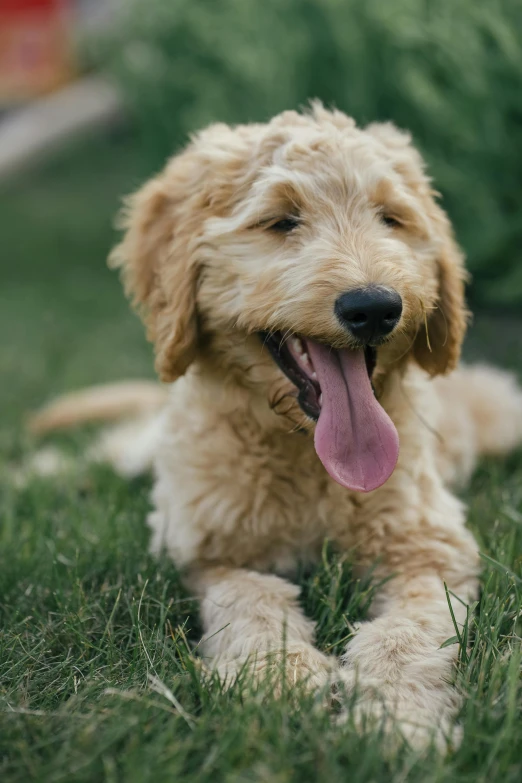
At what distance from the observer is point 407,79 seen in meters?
5.69

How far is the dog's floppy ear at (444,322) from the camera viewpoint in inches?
118

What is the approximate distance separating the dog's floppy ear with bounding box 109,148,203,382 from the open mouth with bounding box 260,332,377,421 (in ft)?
0.96

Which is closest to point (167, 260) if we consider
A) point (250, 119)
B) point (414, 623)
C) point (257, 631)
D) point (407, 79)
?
point (257, 631)

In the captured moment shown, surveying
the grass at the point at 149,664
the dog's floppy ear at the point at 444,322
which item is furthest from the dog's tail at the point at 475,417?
the dog's floppy ear at the point at 444,322

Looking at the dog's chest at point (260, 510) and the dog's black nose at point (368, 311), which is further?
the dog's chest at point (260, 510)

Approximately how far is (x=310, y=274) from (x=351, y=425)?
1.60 ft

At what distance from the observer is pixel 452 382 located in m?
4.17

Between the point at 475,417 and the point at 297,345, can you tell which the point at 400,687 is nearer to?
the point at 297,345

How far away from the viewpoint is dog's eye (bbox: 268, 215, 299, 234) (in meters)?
2.79

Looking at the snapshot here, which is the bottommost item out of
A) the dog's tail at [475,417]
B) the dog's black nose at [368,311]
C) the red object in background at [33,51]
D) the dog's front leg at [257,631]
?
the dog's tail at [475,417]

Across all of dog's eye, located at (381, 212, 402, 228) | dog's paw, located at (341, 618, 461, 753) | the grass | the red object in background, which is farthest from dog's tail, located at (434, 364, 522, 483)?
the red object in background

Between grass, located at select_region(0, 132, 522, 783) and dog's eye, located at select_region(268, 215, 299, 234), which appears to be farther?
dog's eye, located at select_region(268, 215, 299, 234)

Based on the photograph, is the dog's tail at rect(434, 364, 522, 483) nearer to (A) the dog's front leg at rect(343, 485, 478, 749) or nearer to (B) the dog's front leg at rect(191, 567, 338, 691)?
(A) the dog's front leg at rect(343, 485, 478, 749)

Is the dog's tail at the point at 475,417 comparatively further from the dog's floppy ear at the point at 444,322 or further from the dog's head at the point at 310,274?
the dog's head at the point at 310,274
